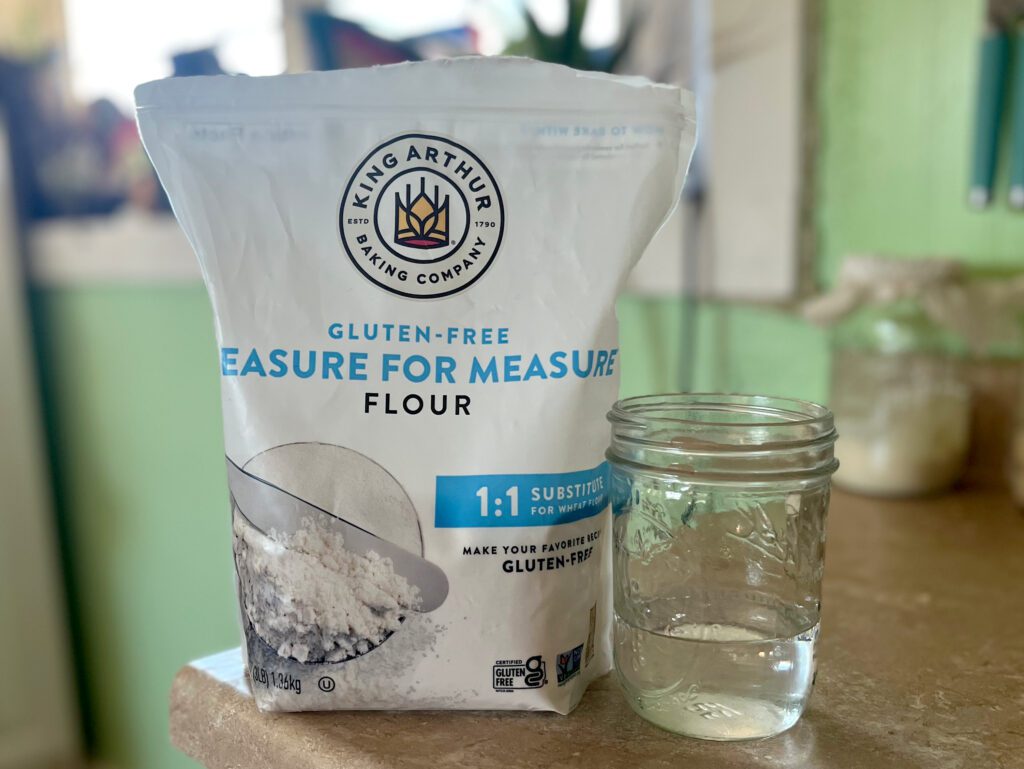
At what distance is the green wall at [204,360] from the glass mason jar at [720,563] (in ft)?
2.09

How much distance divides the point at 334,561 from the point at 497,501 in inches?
3.2

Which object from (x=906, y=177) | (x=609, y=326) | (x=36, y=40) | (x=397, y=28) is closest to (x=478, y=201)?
(x=609, y=326)

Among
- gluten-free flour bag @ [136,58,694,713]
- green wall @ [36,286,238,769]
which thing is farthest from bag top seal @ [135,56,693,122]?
green wall @ [36,286,238,769]

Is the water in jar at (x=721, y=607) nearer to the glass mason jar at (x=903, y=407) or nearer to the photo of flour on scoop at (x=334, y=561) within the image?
the photo of flour on scoop at (x=334, y=561)

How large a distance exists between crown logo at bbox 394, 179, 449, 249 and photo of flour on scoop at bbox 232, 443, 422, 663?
103 mm

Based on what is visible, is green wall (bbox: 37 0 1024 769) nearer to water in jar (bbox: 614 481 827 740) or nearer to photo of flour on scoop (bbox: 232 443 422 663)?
water in jar (bbox: 614 481 827 740)

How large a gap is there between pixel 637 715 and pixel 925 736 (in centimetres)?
13

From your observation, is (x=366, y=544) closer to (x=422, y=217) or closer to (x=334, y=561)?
(x=334, y=561)

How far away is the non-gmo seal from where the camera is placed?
1.36 feet

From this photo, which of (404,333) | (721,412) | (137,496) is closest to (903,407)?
(721,412)

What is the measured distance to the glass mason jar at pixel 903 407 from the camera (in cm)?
90

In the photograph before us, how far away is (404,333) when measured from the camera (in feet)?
1.38

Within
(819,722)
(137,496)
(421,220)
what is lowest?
(137,496)

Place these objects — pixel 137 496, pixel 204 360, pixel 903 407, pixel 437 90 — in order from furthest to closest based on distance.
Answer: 1. pixel 137 496
2. pixel 204 360
3. pixel 903 407
4. pixel 437 90
